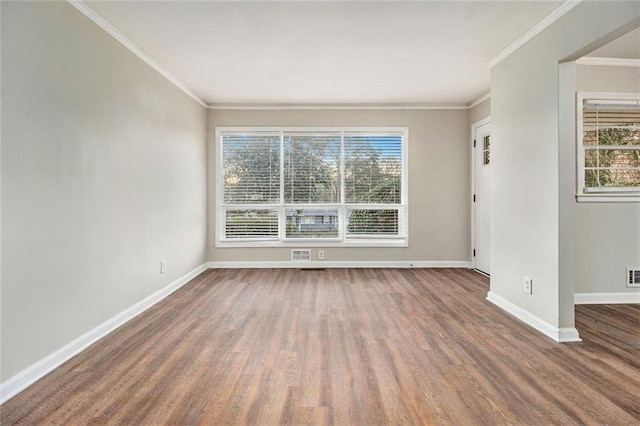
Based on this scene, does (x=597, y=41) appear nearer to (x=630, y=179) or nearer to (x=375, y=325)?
(x=630, y=179)

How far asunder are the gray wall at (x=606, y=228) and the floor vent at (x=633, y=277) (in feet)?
0.14

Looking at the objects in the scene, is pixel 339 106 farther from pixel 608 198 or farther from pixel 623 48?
pixel 608 198

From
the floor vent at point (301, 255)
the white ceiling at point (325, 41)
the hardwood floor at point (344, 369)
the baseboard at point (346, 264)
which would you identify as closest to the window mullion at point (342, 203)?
the baseboard at point (346, 264)

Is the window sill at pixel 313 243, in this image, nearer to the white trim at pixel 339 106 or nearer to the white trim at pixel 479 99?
the white trim at pixel 339 106

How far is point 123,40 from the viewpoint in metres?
3.03

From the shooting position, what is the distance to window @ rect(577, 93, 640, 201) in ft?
11.3

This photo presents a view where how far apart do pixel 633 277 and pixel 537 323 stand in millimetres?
1620

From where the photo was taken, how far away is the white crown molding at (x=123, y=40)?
98.5 inches

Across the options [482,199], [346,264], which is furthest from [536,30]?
[346,264]

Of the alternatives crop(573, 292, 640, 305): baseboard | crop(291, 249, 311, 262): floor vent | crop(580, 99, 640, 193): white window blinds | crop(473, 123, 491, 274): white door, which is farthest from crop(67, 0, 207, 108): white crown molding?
crop(573, 292, 640, 305): baseboard

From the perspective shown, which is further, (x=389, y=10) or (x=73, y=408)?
(x=389, y=10)

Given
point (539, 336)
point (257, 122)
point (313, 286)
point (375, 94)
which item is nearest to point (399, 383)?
point (539, 336)

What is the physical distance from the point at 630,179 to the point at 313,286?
368 centimetres

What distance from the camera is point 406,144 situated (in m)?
5.37
